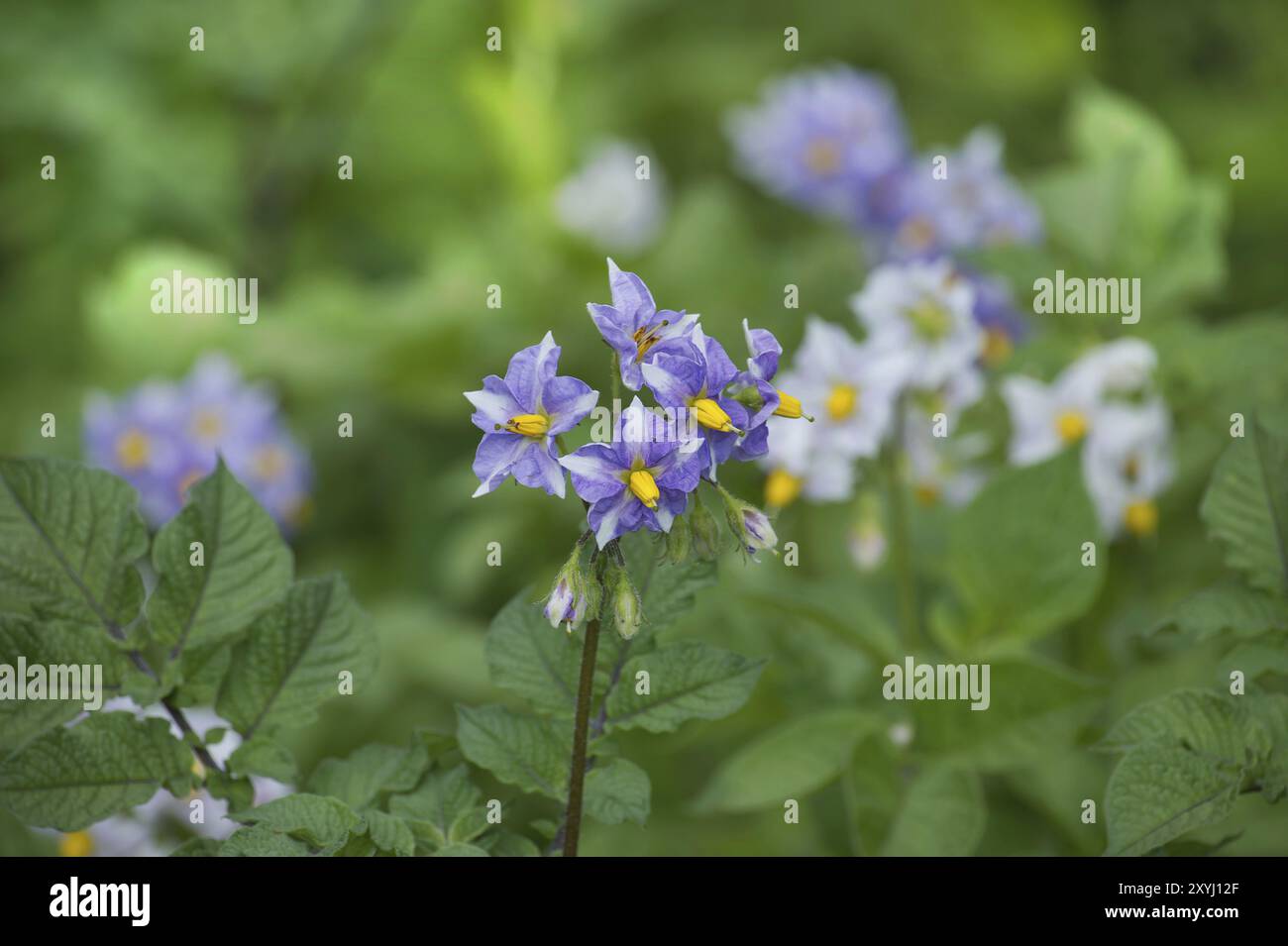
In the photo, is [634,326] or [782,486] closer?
[634,326]

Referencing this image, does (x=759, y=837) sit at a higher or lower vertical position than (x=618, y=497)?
lower

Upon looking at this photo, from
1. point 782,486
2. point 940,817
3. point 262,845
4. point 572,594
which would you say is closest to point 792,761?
point 940,817

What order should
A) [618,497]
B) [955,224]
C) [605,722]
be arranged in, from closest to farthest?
[618,497], [605,722], [955,224]

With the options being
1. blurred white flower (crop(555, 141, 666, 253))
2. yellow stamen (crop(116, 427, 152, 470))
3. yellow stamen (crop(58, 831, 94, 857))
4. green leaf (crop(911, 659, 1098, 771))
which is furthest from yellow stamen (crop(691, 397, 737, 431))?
blurred white flower (crop(555, 141, 666, 253))

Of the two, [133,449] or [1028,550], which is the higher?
[133,449]

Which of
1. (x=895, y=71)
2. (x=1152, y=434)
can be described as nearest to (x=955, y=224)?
Result: (x=1152, y=434)

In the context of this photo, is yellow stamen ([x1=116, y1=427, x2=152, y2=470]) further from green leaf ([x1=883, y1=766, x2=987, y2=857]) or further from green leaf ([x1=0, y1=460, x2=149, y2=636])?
green leaf ([x1=883, y1=766, x2=987, y2=857])

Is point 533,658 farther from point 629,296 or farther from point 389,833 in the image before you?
point 629,296
